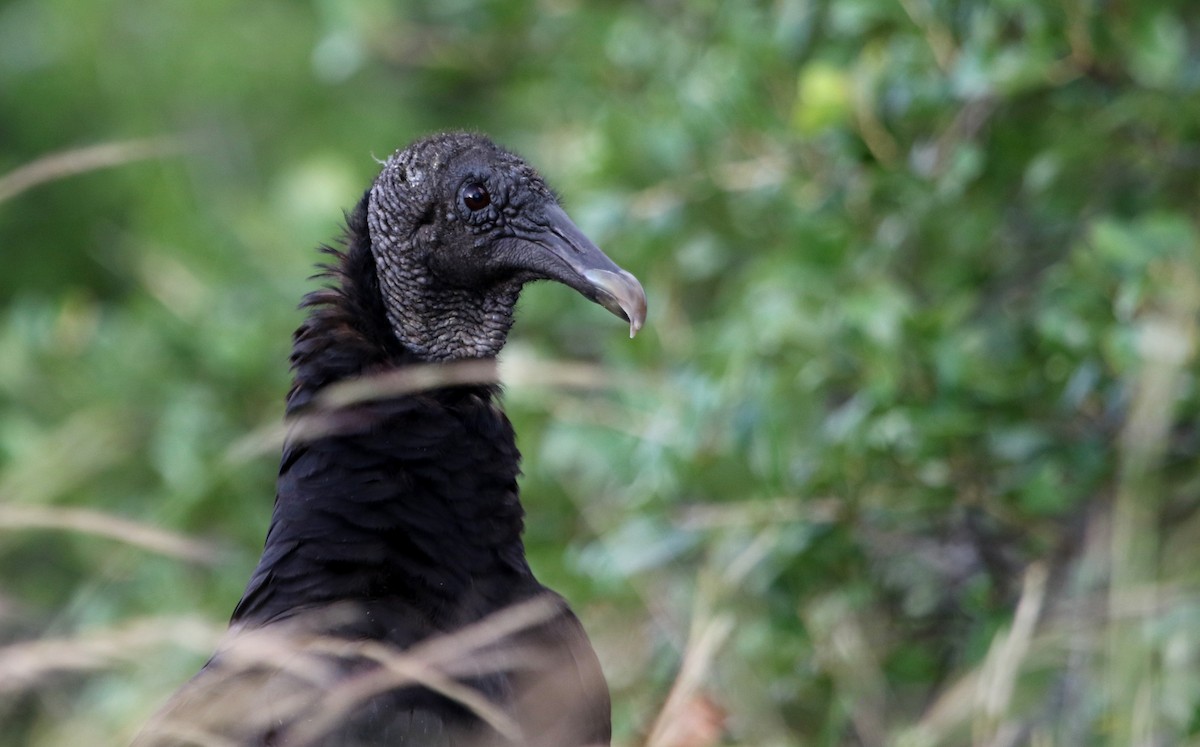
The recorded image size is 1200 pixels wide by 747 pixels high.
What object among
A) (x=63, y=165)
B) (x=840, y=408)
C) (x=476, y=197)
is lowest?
(x=840, y=408)

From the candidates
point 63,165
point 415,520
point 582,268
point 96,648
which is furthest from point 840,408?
point 96,648

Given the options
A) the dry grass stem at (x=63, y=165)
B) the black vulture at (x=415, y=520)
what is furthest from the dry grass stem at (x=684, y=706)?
the dry grass stem at (x=63, y=165)

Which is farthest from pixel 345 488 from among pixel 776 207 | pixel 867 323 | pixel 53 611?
pixel 53 611

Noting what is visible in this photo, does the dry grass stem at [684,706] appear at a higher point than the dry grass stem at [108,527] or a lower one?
lower

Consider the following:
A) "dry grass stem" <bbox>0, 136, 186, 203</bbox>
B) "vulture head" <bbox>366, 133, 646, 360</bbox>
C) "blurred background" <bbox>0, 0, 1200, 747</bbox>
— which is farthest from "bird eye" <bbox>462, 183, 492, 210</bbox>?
"dry grass stem" <bbox>0, 136, 186, 203</bbox>

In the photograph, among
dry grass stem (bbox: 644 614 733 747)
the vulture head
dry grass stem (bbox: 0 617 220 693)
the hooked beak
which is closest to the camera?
dry grass stem (bbox: 0 617 220 693)

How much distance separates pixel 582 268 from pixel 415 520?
52 centimetres

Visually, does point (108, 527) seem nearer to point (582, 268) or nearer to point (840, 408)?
point (582, 268)

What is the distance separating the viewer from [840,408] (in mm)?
3373

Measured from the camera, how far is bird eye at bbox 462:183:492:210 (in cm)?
249

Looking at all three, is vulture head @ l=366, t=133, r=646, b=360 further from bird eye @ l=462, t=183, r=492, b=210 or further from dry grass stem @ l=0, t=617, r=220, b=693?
dry grass stem @ l=0, t=617, r=220, b=693

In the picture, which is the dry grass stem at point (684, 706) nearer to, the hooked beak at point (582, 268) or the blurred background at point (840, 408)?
the blurred background at point (840, 408)

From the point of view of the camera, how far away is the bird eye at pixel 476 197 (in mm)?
2492

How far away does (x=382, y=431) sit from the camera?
2250mm
